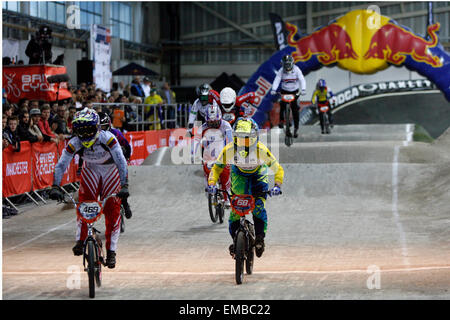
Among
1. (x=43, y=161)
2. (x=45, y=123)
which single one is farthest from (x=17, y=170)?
(x=45, y=123)

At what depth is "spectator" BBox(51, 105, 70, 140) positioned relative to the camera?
16859 millimetres

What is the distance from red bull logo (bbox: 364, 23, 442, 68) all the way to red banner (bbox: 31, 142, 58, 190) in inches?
458

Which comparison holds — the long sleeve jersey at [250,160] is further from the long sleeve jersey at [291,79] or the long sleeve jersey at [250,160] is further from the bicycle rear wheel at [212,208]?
the long sleeve jersey at [291,79]

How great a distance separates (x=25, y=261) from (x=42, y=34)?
10.9 m

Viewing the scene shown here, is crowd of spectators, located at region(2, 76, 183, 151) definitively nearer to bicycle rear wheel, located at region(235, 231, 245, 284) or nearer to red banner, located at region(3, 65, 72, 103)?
red banner, located at region(3, 65, 72, 103)

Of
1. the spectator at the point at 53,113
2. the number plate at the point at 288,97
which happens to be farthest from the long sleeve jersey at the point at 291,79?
the spectator at the point at 53,113

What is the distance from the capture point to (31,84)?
1900 centimetres

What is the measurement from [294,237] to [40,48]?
10945 mm

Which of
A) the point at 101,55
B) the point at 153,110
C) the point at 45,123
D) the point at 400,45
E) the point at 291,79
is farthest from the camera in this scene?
the point at 101,55

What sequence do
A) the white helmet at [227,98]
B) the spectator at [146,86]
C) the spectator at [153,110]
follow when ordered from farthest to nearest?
the spectator at [146,86] → the spectator at [153,110] → the white helmet at [227,98]

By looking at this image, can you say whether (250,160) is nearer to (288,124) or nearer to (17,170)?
(17,170)

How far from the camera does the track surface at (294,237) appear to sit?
7.95 metres

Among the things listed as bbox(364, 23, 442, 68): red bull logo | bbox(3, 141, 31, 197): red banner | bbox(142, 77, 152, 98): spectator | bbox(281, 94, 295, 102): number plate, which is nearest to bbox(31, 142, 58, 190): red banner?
bbox(3, 141, 31, 197): red banner

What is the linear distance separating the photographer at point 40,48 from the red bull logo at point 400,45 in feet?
32.9
